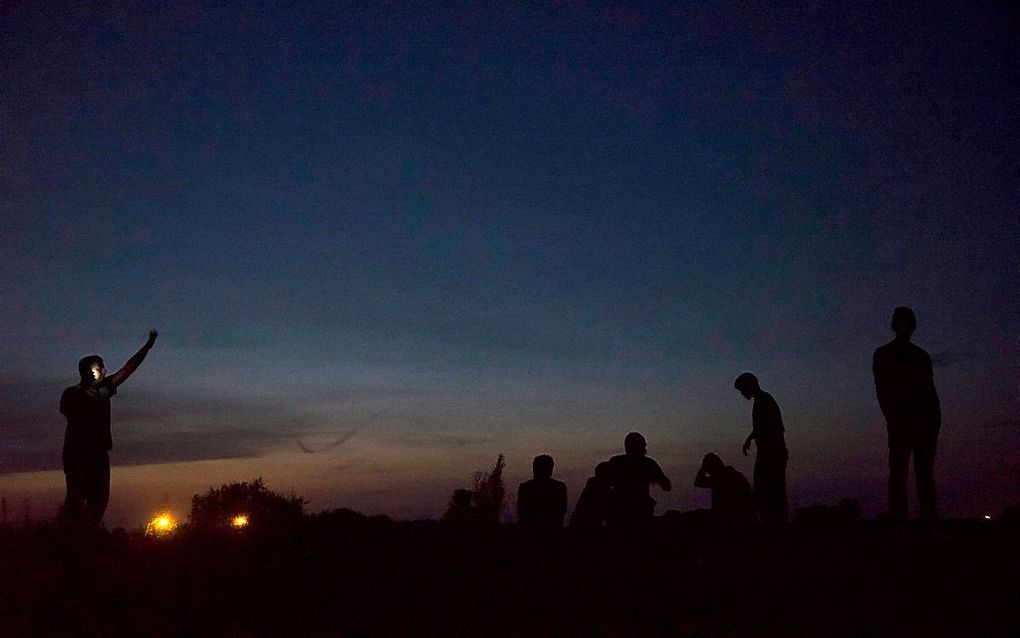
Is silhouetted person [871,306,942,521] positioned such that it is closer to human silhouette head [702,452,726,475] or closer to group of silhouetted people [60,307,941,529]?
group of silhouetted people [60,307,941,529]

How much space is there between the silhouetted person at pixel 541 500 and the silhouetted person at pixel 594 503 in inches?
9.6

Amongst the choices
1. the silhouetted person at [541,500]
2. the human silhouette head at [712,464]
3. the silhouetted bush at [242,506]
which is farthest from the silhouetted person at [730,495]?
the silhouetted bush at [242,506]

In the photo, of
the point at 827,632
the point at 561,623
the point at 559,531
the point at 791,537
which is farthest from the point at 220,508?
the point at 827,632

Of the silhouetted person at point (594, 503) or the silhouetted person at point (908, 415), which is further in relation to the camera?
the silhouetted person at point (594, 503)

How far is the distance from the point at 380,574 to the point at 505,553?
4.91 feet

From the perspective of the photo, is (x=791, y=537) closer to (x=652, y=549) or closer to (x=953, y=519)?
(x=652, y=549)

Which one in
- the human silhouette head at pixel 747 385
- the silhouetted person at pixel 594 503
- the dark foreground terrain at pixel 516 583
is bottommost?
the dark foreground terrain at pixel 516 583

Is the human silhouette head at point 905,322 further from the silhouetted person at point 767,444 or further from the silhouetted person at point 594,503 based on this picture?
the silhouetted person at point 594,503

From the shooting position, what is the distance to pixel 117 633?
5805 mm

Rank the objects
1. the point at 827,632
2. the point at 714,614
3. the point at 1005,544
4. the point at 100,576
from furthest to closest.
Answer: the point at 1005,544 < the point at 100,576 < the point at 714,614 < the point at 827,632

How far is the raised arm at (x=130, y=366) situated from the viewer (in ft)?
33.1

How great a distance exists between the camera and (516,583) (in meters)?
7.23

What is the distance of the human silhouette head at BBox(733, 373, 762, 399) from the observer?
10664 mm

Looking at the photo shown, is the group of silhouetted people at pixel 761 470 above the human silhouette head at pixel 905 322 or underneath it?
underneath
